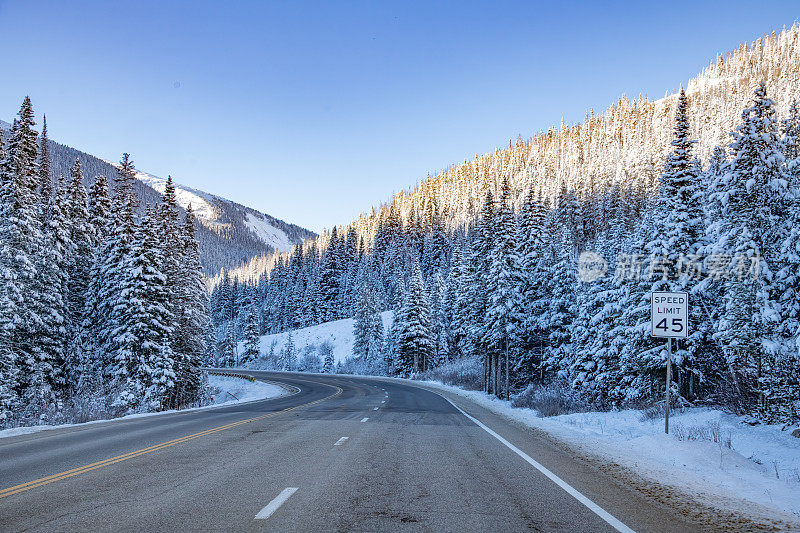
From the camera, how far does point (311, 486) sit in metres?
6.91

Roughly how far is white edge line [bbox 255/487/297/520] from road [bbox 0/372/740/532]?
0.07 feet

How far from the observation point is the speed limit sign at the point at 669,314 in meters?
11.9

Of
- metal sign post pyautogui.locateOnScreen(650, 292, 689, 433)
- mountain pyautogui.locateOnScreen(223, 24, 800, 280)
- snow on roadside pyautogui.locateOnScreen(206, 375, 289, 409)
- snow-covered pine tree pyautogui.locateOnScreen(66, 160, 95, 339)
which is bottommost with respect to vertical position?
snow on roadside pyautogui.locateOnScreen(206, 375, 289, 409)

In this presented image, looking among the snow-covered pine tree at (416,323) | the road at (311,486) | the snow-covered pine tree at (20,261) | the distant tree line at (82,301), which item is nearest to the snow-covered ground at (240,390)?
the distant tree line at (82,301)

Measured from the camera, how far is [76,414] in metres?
21.9

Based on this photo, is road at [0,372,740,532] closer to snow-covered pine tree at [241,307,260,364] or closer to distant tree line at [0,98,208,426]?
distant tree line at [0,98,208,426]

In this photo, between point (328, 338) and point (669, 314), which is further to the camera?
point (328, 338)

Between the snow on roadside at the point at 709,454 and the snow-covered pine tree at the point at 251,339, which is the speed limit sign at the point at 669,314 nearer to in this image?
the snow on roadside at the point at 709,454

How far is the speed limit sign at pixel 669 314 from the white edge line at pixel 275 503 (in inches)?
358

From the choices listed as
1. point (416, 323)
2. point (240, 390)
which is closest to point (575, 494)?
point (240, 390)

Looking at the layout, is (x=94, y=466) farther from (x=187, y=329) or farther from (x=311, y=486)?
(x=187, y=329)

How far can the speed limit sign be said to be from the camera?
11945 mm

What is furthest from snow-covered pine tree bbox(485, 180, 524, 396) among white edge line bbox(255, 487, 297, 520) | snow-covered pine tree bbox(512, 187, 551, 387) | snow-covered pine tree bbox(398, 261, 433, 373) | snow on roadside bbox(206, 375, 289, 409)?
white edge line bbox(255, 487, 297, 520)

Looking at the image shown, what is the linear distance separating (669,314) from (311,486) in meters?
9.22
